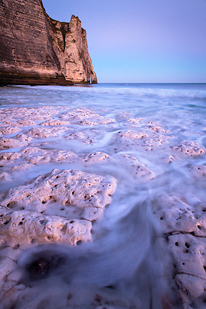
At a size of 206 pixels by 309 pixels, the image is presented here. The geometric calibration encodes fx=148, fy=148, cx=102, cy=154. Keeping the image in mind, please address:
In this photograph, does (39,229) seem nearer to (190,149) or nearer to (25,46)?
(190,149)

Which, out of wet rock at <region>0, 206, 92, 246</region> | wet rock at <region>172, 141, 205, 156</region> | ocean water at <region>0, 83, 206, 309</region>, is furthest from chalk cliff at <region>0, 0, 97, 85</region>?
wet rock at <region>0, 206, 92, 246</region>

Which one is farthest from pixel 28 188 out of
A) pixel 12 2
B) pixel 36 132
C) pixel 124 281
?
pixel 12 2

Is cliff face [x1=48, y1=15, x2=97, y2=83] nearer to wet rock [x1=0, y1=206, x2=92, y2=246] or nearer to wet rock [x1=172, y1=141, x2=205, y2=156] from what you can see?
wet rock [x1=172, y1=141, x2=205, y2=156]

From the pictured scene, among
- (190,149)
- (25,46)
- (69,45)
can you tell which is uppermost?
(69,45)

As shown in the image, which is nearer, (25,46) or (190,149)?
(190,149)

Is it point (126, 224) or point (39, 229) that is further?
point (126, 224)

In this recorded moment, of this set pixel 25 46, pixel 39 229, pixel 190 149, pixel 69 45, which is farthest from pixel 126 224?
pixel 69 45

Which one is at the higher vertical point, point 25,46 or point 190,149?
point 25,46

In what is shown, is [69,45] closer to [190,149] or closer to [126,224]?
[190,149]

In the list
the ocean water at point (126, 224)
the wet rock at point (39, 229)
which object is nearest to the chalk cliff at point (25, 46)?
the ocean water at point (126, 224)

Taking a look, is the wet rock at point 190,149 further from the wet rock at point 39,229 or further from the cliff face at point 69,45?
the cliff face at point 69,45

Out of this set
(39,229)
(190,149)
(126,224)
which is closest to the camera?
(39,229)

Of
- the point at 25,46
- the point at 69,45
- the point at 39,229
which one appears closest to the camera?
the point at 39,229

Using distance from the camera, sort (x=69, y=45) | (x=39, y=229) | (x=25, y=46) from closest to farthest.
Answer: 1. (x=39, y=229)
2. (x=25, y=46)
3. (x=69, y=45)
